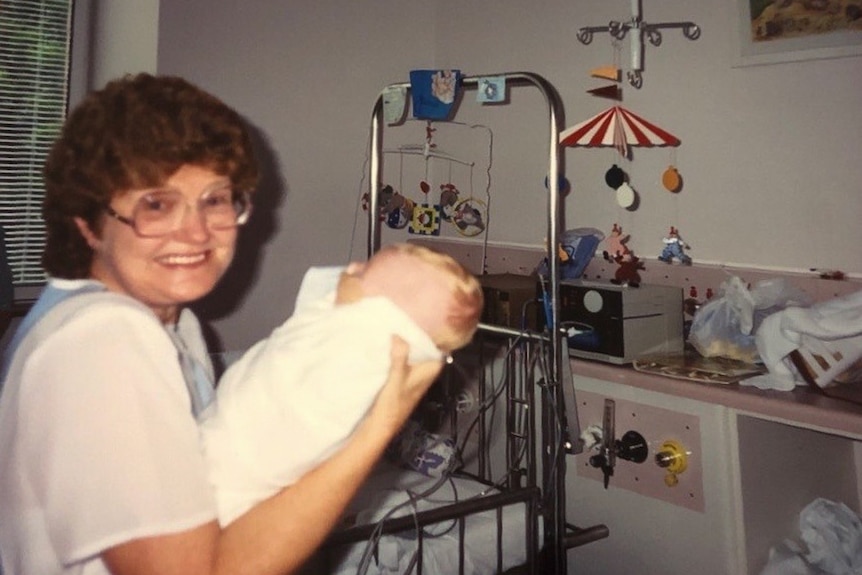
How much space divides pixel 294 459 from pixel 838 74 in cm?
162

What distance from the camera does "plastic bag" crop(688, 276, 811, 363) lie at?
169cm

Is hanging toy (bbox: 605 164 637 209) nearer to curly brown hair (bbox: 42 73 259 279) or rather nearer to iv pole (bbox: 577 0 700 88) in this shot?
iv pole (bbox: 577 0 700 88)

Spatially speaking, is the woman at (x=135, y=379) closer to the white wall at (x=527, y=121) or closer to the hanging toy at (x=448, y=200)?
the white wall at (x=527, y=121)

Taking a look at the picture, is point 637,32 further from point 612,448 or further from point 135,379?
point 135,379

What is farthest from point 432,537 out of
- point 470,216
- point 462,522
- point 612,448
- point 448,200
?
point 448,200

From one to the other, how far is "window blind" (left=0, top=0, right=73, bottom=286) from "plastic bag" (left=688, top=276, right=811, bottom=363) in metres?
1.84

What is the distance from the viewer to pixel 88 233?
3.11ft

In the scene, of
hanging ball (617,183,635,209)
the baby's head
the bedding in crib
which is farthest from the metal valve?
the baby's head

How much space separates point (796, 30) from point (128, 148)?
1.65 metres

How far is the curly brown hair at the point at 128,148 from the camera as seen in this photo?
34.7 inches

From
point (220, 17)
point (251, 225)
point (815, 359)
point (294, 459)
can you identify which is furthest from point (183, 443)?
point (220, 17)

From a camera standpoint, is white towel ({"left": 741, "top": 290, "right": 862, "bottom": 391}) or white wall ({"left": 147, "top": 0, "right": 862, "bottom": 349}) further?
white wall ({"left": 147, "top": 0, "right": 862, "bottom": 349})

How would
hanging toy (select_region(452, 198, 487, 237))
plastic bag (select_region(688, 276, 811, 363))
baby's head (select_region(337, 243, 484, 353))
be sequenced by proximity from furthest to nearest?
hanging toy (select_region(452, 198, 487, 237))
plastic bag (select_region(688, 276, 811, 363))
baby's head (select_region(337, 243, 484, 353))

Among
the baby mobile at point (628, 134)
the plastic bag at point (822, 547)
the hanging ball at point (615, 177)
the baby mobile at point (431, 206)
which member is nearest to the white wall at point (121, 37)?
the baby mobile at point (431, 206)
